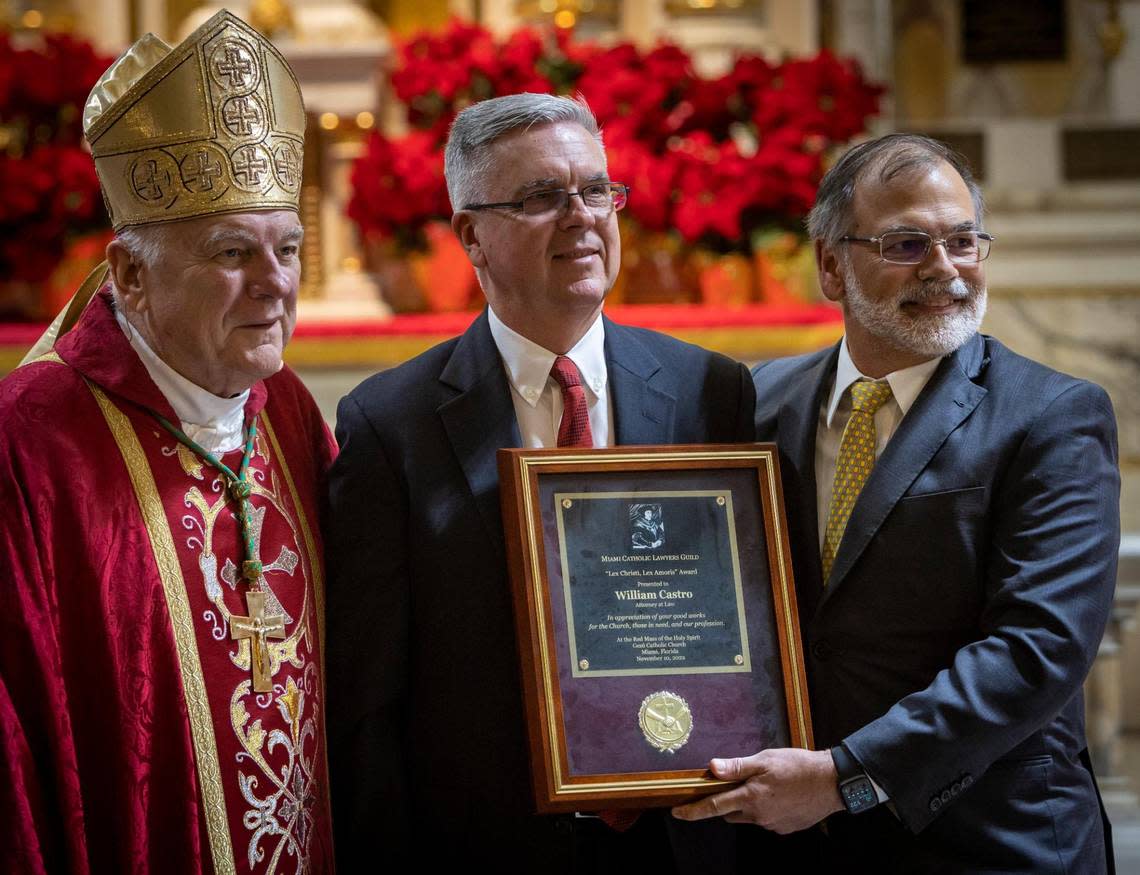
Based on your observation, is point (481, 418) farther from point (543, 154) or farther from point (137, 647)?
point (137, 647)

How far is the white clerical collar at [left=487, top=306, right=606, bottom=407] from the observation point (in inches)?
112

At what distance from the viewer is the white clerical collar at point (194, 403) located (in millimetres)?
2715

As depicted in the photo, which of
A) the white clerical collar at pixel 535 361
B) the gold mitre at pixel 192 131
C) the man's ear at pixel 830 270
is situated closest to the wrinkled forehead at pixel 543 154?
the white clerical collar at pixel 535 361

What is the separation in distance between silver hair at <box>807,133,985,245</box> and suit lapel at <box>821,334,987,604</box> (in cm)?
34

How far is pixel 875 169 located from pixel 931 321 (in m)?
0.30

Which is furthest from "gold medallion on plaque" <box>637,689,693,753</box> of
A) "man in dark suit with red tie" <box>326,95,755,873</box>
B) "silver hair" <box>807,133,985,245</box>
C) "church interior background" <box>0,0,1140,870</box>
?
"church interior background" <box>0,0,1140,870</box>

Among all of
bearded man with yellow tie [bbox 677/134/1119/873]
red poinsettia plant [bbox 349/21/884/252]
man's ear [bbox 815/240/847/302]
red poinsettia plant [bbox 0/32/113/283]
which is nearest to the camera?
bearded man with yellow tie [bbox 677/134/1119/873]

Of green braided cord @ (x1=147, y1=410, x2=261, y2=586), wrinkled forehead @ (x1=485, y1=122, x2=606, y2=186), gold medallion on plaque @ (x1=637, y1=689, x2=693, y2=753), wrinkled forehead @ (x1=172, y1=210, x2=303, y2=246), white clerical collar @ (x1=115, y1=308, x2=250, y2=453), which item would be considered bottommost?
gold medallion on plaque @ (x1=637, y1=689, x2=693, y2=753)

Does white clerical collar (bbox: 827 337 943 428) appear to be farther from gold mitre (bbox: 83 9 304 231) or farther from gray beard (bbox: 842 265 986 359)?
gold mitre (bbox: 83 9 304 231)

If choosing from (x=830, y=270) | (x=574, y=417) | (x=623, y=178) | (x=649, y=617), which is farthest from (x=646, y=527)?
(x=623, y=178)

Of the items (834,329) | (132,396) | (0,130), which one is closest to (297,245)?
(132,396)

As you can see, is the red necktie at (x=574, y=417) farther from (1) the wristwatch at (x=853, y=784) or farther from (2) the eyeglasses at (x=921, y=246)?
(1) the wristwatch at (x=853, y=784)

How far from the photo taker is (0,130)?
4.53 meters

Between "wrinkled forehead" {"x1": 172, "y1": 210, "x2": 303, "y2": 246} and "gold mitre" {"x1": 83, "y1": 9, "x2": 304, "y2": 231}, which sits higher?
"gold mitre" {"x1": 83, "y1": 9, "x2": 304, "y2": 231}
